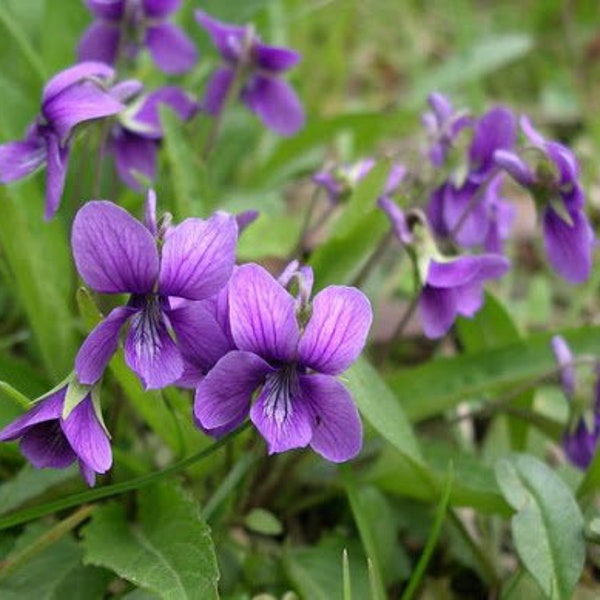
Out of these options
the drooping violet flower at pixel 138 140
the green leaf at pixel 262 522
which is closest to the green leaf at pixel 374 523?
the green leaf at pixel 262 522

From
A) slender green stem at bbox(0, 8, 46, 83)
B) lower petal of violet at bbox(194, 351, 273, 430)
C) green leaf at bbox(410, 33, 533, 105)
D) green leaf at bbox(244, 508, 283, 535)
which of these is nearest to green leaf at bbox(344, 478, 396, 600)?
green leaf at bbox(244, 508, 283, 535)

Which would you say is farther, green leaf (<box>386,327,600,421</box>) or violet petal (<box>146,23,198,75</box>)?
violet petal (<box>146,23,198,75</box>)

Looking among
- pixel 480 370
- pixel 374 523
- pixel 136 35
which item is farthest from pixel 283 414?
pixel 136 35

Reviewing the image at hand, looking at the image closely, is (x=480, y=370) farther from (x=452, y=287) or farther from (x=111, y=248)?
(x=111, y=248)

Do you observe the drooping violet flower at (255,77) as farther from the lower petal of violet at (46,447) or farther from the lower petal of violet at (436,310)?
the lower petal of violet at (46,447)

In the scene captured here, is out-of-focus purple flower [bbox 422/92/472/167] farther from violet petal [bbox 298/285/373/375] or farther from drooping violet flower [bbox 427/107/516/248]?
violet petal [bbox 298/285/373/375]

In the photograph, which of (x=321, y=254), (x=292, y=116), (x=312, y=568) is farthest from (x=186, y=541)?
(x=292, y=116)
